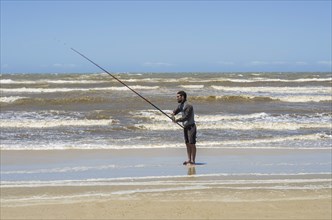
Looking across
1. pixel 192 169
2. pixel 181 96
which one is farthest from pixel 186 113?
pixel 192 169

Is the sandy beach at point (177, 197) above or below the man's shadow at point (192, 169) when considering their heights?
above

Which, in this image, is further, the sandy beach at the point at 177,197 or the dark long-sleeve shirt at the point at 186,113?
the dark long-sleeve shirt at the point at 186,113

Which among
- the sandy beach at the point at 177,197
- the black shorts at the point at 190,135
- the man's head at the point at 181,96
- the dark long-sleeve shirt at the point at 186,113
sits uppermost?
the man's head at the point at 181,96

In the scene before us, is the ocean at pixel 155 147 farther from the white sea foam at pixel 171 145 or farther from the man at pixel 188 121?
the man at pixel 188 121

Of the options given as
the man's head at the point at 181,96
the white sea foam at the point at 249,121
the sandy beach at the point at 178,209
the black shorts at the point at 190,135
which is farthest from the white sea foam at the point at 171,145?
the sandy beach at the point at 178,209

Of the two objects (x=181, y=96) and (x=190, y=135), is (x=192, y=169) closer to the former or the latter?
(x=190, y=135)

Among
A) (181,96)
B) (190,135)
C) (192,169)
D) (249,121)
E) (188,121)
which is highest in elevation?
(181,96)

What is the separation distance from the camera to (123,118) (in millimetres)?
17109

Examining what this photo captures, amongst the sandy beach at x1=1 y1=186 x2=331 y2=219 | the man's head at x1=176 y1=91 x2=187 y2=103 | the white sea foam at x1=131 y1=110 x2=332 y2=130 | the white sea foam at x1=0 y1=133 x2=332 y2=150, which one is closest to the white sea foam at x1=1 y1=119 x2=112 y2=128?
the white sea foam at x1=131 y1=110 x2=332 y2=130

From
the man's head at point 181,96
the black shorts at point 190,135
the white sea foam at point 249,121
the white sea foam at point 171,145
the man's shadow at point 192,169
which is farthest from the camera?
the white sea foam at point 249,121

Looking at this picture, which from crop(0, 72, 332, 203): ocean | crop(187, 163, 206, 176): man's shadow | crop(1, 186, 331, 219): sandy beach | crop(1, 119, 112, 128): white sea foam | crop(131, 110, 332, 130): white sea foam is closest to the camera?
crop(1, 186, 331, 219): sandy beach

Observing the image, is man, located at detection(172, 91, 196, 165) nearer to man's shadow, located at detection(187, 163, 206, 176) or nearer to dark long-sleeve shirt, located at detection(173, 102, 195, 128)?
dark long-sleeve shirt, located at detection(173, 102, 195, 128)

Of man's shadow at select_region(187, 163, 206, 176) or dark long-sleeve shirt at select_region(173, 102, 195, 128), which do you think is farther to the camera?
dark long-sleeve shirt at select_region(173, 102, 195, 128)

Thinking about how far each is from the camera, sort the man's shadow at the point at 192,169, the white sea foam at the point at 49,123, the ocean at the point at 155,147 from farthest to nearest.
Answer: the white sea foam at the point at 49,123 → the man's shadow at the point at 192,169 → the ocean at the point at 155,147
